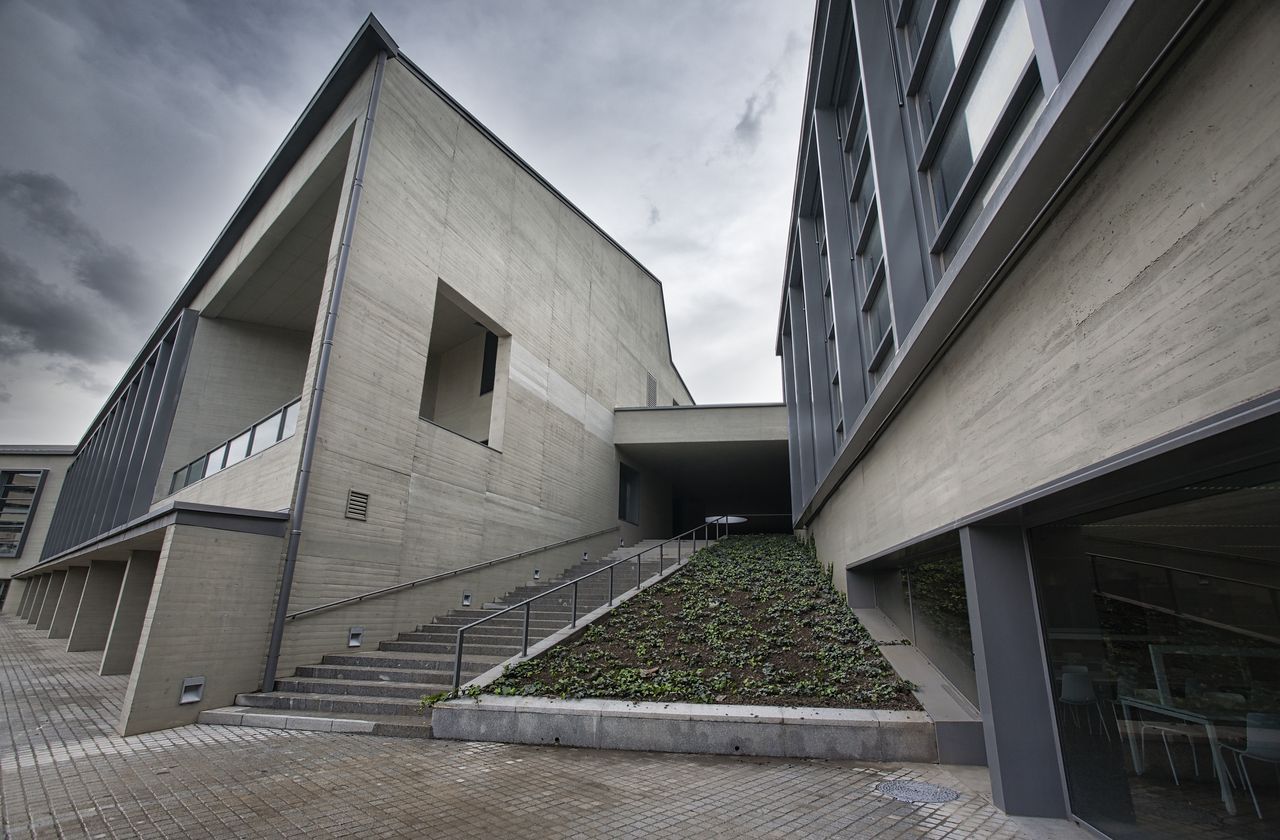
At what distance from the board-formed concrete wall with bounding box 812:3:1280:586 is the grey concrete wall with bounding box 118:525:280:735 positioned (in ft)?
29.9

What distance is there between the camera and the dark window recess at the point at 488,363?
1638cm

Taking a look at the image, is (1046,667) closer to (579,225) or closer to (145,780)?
(145,780)

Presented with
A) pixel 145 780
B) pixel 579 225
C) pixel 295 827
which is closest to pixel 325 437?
pixel 145 780

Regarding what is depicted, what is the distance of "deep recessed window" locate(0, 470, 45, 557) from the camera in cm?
4000

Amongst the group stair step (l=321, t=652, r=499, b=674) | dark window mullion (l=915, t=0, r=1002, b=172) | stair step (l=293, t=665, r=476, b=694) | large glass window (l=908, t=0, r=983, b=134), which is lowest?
stair step (l=293, t=665, r=476, b=694)

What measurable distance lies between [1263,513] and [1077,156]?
1936 millimetres

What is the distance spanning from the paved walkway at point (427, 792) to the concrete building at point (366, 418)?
1.80 metres

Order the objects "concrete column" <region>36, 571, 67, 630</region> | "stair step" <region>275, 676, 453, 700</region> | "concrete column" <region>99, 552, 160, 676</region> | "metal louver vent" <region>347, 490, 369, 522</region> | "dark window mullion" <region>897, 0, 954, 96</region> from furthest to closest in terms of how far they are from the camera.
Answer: "concrete column" <region>36, 571, 67, 630</region> → "concrete column" <region>99, 552, 160, 676</region> → "metal louver vent" <region>347, 490, 369, 522</region> → "stair step" <region>275, 676, 453, 700</region> → "dark window mullion" <region>897, 0, 954, 96</region>

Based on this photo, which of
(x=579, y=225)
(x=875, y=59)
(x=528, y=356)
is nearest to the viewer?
(x=875, y=59)

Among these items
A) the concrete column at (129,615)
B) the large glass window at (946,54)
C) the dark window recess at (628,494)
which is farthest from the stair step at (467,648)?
the dark window recess at (628,494)

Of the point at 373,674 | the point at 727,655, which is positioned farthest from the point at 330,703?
the point at 727,655

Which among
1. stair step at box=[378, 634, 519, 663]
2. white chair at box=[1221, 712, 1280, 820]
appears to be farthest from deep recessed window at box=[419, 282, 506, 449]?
white chair at box=[1221, 712, 1280, 820]

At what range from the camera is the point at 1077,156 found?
3.09 m

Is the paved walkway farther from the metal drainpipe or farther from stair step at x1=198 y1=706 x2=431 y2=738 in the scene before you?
the metal drainpipe
